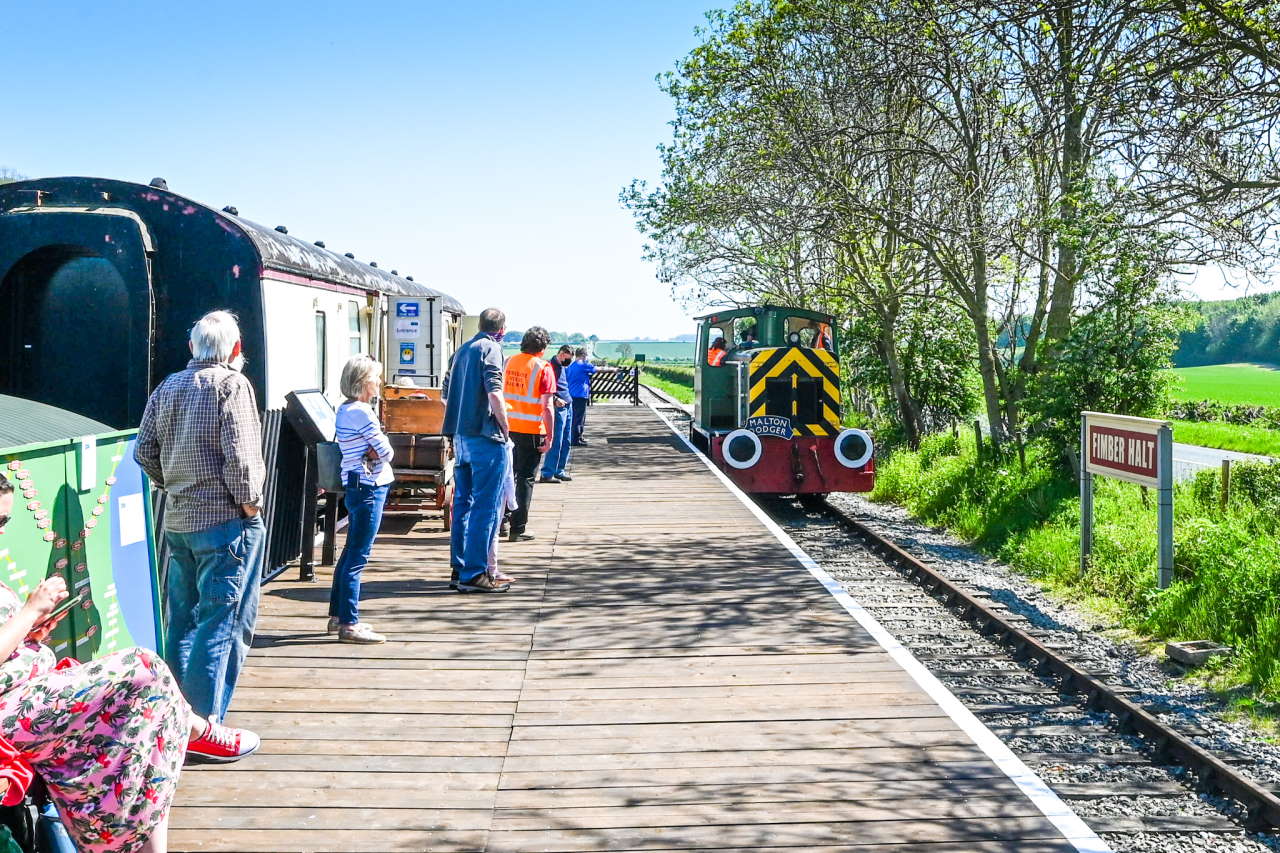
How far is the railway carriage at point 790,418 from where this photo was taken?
559 inches

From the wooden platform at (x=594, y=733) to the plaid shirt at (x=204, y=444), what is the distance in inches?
39.5

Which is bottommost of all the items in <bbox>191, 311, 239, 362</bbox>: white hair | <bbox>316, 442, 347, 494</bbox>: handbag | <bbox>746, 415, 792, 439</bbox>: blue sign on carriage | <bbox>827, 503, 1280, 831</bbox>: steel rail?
<bbox>827, 503, 1280, 831</bbox>: steel rail

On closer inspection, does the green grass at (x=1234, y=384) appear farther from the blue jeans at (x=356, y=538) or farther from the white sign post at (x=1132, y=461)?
the blue jeans at (x=356, y=538)

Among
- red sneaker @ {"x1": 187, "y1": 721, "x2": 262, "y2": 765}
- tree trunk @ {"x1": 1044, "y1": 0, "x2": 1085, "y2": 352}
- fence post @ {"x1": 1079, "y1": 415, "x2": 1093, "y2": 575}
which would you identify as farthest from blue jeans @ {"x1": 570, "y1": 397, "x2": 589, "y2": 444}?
red sneaker @ {"x1": 187, "y1": 721, "x2": 262, "y2": 765}

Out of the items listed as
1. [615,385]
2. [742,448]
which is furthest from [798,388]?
[615,385]

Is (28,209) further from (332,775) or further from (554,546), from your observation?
(332,775)

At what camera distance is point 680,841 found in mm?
3658

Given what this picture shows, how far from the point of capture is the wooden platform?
3.74 metres

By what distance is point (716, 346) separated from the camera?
17.2 m

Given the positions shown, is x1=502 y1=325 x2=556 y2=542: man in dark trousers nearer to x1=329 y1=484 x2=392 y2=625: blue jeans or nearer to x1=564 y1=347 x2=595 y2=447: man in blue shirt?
x1=329 y1=484 x2=392 y2=625: blue jeans

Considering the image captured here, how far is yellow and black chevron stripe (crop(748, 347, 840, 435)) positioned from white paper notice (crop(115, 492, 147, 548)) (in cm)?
1082

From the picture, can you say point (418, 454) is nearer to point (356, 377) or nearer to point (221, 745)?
point (356, 377)

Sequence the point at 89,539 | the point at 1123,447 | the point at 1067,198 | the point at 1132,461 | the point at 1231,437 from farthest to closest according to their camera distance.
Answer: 1. the point at 1231,437
2. the point at 1067,198
3. the point at 1123,447
4. the point at 1132,461
5. the point at 89,539

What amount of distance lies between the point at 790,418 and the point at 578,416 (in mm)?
4710
